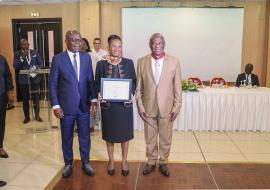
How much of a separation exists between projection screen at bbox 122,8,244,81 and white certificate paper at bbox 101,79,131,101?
16.1ft

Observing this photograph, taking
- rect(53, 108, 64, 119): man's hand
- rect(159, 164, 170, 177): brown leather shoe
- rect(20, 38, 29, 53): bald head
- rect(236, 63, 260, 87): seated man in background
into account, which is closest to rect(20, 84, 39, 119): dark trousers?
rect(20, 38, 29, 53): bald head

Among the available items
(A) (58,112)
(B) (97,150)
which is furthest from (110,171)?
(B) (97,150)

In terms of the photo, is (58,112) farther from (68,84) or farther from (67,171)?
(67,171)

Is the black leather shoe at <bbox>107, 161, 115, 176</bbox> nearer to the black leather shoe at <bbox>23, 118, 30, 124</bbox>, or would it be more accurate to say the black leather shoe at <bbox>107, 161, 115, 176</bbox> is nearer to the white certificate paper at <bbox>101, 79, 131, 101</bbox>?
the white certificate paper at <bbox>101, 79, 131, 101</bbox>

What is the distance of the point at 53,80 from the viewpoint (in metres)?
3.21

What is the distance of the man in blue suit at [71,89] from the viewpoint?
10.5 feet

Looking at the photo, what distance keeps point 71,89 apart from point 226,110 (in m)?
3.01

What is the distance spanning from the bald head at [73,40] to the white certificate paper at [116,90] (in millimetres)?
459

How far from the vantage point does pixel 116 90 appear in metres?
3.20

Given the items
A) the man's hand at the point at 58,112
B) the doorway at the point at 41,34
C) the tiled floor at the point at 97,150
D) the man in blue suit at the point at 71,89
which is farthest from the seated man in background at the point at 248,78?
the doorway at the point at 41,34

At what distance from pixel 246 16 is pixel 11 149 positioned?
6.14 metres

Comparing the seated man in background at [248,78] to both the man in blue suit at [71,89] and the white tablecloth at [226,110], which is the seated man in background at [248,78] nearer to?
the white tablecloth at [226,110]

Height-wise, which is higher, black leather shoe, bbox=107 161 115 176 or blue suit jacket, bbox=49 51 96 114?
blue suit jacket, bbox=49 51 96 114

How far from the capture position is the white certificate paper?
10.5 ft
